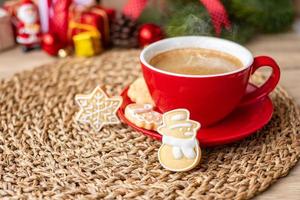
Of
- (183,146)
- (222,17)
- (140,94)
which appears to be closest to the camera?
(183,146)

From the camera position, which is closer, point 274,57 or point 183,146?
point 183,146

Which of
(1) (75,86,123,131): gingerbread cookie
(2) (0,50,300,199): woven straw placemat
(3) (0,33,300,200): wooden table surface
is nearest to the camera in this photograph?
(2) (0,50,300,199): woven straw placemat

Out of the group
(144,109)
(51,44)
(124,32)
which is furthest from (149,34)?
(144,109)

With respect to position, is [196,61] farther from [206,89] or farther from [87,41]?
[87,41]

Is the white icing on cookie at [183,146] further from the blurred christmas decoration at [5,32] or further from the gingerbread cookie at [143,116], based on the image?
the blurred christmas decoration at [5,32]

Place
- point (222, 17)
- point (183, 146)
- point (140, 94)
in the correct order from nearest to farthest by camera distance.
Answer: point (183, 146), point (140, 94), point (222, 17)

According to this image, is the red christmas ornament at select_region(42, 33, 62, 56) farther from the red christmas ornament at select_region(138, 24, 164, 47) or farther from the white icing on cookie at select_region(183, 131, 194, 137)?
the white icing on cookie at select_region(183, 131, 194, 137)

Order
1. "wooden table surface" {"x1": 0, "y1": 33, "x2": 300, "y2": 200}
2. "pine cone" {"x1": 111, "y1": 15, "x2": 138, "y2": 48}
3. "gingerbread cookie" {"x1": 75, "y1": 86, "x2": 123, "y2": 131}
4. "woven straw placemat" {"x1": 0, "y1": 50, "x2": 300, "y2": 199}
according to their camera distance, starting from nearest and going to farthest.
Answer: "woven straw placemat" {"x1": 0, "y1": 50, "x2": 300, "y2": 199}
"gingerbread cookie" {"x1": 75, "y1": 86, "x2": 123, "y2": 131}
"wooden table surface" {"x1": 0, "y1": 33, "x2": 300, "y2": 200}
"pine cone" {"x1": 111, "y1": 15, "x2": 138, "y2": 48}

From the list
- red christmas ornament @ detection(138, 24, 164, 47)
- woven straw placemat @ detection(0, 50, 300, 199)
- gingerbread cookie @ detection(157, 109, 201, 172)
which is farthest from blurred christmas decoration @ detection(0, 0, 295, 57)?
gingerbread cookie @ detection(157, 109, 201, 172)

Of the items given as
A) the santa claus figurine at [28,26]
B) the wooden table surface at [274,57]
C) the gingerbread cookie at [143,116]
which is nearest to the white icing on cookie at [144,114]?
the gingerbread cookie at [143,116]
